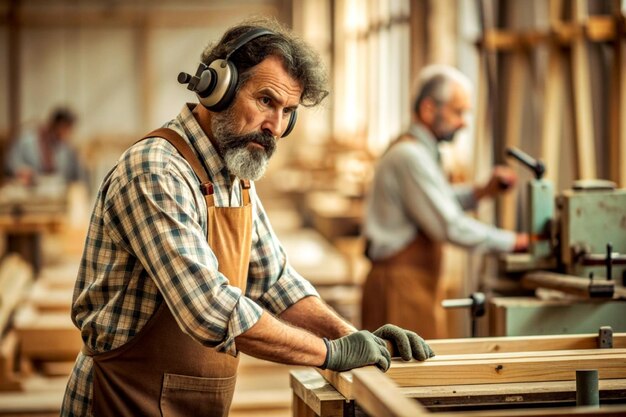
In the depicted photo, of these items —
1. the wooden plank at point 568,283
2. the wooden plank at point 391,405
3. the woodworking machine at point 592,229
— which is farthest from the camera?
the woodworking machine at point 592,229

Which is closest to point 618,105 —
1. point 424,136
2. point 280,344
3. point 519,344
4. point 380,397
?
point 424,136

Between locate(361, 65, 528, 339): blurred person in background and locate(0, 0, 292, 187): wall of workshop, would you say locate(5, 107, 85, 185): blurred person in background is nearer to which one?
locate(0, 0, 292, 187): wall of workshop

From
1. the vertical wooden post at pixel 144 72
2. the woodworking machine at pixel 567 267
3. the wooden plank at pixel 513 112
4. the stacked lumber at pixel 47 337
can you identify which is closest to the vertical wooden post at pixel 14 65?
the vertical wooden post at pixel 144 72

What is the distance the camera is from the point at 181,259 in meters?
2.61

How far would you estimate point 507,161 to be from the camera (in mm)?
6434

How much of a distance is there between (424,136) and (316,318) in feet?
9.26

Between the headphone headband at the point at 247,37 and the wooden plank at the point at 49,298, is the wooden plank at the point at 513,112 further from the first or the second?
the headphone headband at the point at 247,37

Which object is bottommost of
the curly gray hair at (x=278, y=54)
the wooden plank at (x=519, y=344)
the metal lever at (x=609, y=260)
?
the wooden plank at (x=519, y=344)

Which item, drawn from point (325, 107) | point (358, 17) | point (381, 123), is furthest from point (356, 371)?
point (358, 17)

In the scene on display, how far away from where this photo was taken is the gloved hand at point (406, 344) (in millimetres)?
2812

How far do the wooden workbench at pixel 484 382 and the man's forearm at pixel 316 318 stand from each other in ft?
0.53

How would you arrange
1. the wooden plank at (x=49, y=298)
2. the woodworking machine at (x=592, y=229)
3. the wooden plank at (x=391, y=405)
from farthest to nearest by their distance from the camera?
the wooden plank at (x=49, y=298), the woodworking machine at (x=592, y=229), the wooden plank at (x=391, y=405)

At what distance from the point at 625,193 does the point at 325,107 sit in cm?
122

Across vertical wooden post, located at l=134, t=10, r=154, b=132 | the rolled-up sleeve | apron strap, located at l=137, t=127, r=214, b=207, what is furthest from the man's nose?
vertical wooden post, located at l=134, t=10, r=154, b=132
